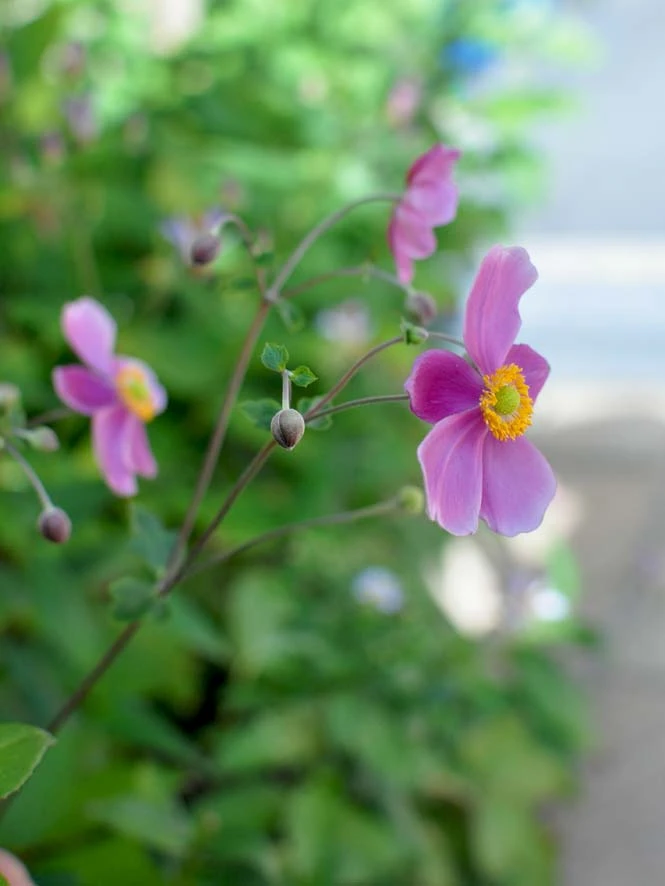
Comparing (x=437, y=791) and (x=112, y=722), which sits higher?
(x=437, y=791)

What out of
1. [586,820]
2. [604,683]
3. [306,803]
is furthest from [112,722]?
[604,683]

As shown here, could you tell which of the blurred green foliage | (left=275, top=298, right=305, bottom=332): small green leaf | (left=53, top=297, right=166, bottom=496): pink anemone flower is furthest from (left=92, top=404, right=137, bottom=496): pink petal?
the blurred green foliage

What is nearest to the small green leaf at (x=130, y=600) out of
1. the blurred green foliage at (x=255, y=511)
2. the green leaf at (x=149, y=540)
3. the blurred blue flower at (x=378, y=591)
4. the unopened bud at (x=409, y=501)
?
the green leaf at (x=149, y=540)

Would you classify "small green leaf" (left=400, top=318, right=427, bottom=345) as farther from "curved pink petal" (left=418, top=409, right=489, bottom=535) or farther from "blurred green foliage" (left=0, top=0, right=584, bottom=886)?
"blurred green foliage" (left=0, top=0, right=584, bottom=886)

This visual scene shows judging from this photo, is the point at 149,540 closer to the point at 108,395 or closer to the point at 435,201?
the point at 108,395

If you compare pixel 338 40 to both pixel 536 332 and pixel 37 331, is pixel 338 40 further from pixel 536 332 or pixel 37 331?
pixel 536 332

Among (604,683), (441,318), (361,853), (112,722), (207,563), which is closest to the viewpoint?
(207,563)

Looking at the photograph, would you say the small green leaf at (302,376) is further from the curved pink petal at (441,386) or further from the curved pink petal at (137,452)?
the curved pink petal at (137,452)
